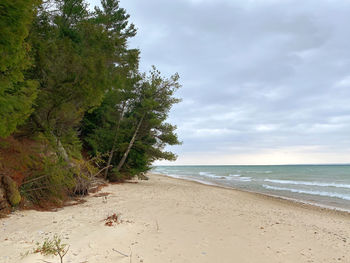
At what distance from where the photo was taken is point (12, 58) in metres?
4.57

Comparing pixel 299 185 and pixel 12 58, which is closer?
pixel 12 58

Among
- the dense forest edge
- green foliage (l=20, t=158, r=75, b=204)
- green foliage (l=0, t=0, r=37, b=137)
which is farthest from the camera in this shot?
green foliage (l=20, t=158, r=75, b=204)

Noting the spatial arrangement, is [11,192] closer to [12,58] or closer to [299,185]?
[12,58]

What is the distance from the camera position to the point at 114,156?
1766 centimetres

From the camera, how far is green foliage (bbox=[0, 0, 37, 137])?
4.23m

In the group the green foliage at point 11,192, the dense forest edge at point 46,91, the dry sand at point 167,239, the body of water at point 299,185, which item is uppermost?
the dense forest edge at point 46,91

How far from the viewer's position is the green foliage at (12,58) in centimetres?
423

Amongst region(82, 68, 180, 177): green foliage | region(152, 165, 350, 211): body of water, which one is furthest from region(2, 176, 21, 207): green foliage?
region(152, 165, 350, 211): body of water

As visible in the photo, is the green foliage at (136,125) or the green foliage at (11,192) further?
the green foliage at (136,125)

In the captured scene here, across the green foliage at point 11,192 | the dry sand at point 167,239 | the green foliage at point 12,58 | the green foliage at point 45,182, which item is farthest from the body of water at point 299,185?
the green foliage at point 12,58

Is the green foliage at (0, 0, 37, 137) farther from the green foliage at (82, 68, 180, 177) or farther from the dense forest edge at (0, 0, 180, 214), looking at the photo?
the green foliage at (82, 68, 180, 177)

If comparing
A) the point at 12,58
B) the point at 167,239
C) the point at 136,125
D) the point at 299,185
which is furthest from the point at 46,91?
the point at 299,185

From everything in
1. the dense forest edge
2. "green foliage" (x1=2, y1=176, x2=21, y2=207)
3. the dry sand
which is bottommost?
the dry sand

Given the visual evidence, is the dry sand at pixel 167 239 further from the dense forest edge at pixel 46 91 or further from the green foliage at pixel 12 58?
the green foliage at pixel 12 58
